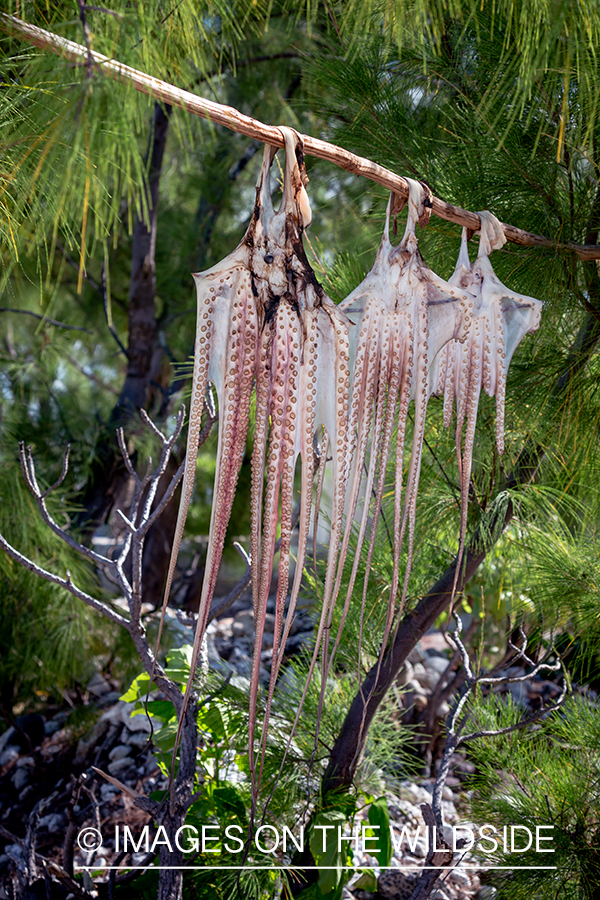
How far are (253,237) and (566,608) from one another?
0.77 meters

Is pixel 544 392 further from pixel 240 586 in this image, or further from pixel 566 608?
pixel 240 586

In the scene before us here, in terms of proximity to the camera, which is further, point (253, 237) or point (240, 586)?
point (240, 586)

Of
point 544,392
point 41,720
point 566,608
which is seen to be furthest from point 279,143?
point 41,720

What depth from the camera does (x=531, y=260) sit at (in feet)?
2.63

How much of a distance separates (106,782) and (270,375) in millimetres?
1357

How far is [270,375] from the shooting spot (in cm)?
49

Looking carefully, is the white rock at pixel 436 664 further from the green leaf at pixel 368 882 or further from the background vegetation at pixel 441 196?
the green leaf at pixel 368 882

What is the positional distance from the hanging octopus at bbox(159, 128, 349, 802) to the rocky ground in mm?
741

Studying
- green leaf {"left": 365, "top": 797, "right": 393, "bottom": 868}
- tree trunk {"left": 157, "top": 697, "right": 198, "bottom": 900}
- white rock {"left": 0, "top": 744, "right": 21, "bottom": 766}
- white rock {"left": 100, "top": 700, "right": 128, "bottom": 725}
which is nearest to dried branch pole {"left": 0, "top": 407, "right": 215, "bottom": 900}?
tree trunk {"left": 157, "top": 697, "right": 198, "bottom": 900}

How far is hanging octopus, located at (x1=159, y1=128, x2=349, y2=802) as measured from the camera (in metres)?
0.46

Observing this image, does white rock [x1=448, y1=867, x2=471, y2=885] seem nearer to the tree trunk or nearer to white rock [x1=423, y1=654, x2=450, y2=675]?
the tree trunk

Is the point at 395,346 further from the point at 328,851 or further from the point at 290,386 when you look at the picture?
the point at 328,851

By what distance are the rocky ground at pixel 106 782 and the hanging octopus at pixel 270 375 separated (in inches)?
29.2

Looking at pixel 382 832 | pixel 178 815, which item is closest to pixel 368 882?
pixel 382 832
